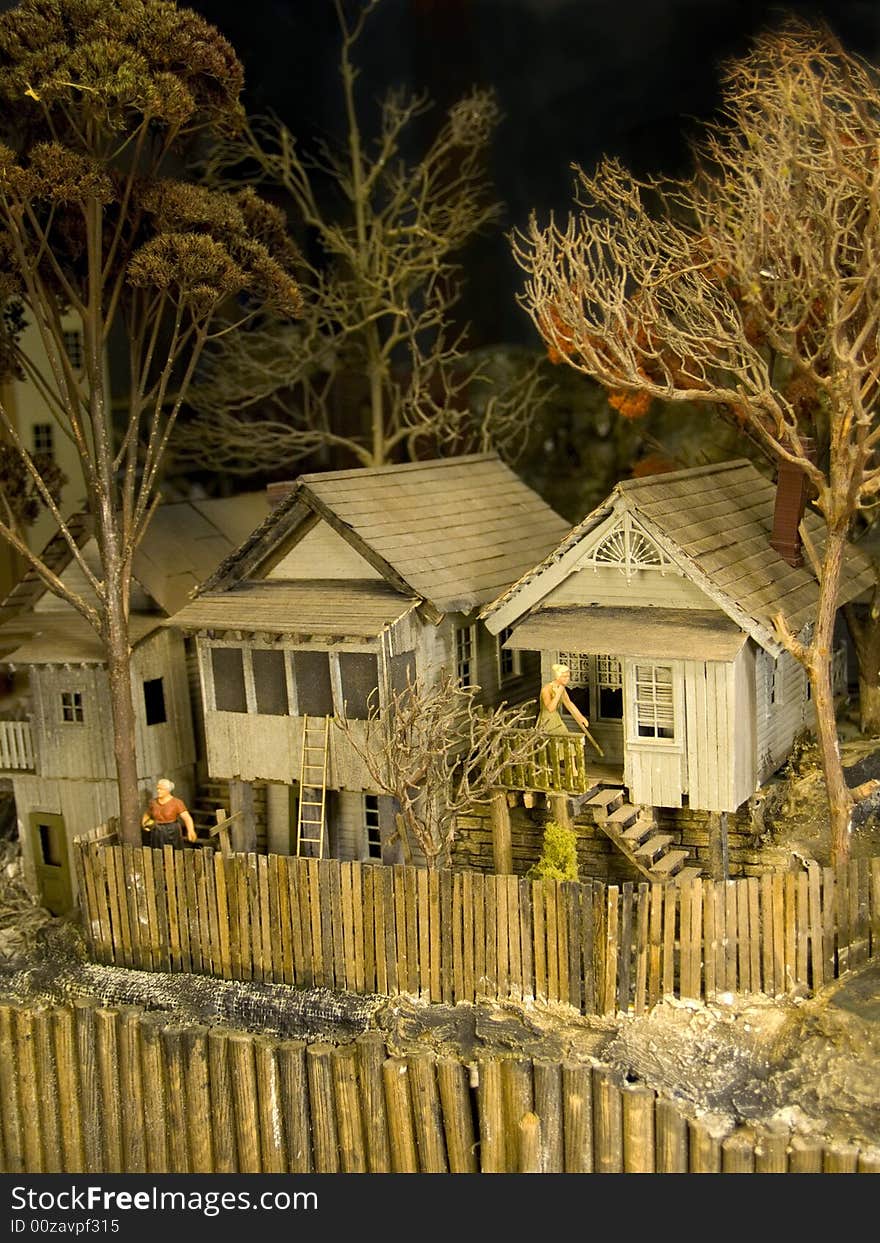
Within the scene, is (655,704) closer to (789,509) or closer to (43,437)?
(789,509)

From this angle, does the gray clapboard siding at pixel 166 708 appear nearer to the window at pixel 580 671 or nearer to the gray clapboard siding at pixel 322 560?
the gray clapboard siding at pixel 322 560

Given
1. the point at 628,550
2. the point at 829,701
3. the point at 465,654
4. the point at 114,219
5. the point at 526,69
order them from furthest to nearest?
the point at 526,69 → the point at 465,654 → the point at 114,219 → the point at 628,550 → the point at 829,701

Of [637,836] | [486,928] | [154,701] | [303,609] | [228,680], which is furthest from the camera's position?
[154,701]

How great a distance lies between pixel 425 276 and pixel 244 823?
12.0m

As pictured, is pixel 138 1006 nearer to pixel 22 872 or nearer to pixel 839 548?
pixel 22 872

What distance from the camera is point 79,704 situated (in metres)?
22.5

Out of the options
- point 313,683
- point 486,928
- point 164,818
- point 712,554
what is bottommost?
point 486,928

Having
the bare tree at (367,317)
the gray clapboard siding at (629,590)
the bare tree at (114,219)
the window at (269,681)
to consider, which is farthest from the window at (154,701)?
the gray clapboard siding at (629,590)

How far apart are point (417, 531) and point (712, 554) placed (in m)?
4.63

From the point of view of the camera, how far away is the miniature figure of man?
2064cm

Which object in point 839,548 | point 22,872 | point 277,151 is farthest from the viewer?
point 277,151

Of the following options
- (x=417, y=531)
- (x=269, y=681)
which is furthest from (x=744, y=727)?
(x=269, y=681)
